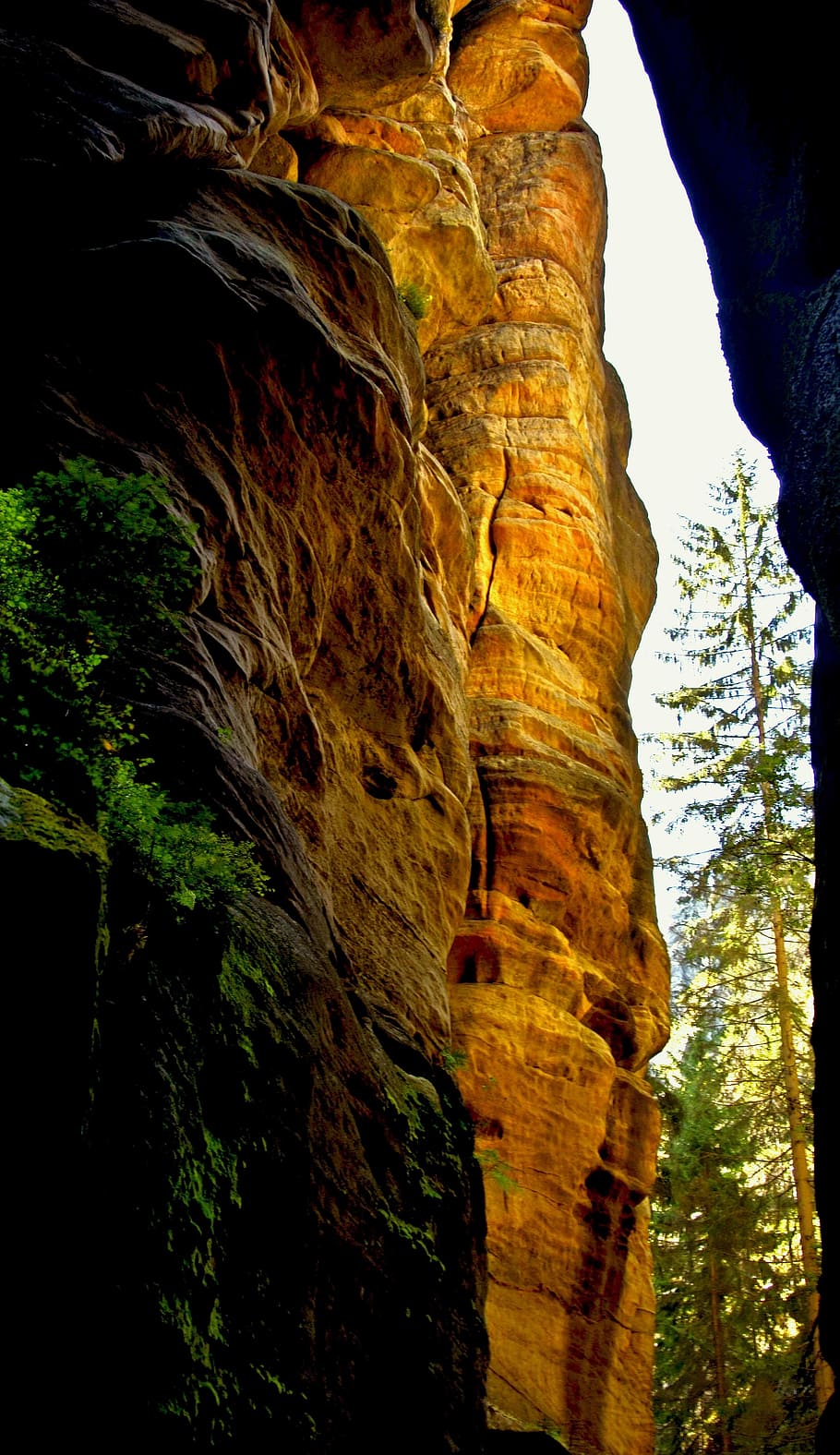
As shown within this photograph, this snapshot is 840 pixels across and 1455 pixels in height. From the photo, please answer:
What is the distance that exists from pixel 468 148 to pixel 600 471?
29.8ft

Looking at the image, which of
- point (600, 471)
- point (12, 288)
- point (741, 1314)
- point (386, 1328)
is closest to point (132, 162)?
point (12, 288)

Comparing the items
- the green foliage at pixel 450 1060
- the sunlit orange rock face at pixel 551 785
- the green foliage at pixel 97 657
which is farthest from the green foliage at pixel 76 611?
the sunlit orange rock face at pixel 551 785

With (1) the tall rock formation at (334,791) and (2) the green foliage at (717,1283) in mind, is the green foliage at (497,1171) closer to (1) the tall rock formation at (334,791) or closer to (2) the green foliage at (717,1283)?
(1) the tall rock formation at (334,791)

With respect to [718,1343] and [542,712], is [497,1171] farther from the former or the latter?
[718,1343]

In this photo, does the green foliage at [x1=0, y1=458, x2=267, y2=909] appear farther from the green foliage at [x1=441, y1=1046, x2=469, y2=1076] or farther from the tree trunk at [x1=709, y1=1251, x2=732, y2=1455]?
the tree trunk at [x1=709, y1=1251, x2=732, y2=1455]

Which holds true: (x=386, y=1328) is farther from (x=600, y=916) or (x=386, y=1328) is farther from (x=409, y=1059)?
(x=600, y=916)

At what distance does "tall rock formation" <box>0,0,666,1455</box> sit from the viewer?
471cm

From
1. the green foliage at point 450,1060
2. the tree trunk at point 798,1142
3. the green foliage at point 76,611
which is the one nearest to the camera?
the green foliage at point 76,611

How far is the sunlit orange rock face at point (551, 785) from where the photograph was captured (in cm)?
1488

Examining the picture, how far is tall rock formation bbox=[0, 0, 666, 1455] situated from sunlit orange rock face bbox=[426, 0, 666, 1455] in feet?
0.27

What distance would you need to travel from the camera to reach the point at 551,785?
17516 millimetres

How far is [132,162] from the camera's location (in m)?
8.36

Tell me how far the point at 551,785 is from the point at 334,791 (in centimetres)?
727

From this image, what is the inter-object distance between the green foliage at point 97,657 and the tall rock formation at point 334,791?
0.25 m
